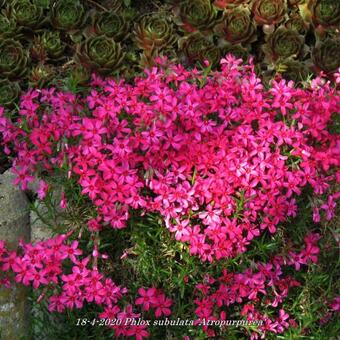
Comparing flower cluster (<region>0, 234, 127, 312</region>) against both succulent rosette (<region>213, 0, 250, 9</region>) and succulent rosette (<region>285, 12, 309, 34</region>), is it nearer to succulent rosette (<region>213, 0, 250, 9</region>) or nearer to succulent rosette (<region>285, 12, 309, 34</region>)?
succulent rosette (<region>213, 0, 250, 9</region>)

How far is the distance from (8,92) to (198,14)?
3.74ft

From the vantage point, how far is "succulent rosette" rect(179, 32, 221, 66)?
3.88 meters

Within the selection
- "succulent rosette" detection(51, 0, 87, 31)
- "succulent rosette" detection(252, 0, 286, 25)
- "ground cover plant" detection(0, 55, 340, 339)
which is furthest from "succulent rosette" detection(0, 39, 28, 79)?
"succulent rosette" detection(252, 0, 286, 25)

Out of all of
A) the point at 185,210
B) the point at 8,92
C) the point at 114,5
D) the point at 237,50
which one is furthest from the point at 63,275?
the point at 114,5

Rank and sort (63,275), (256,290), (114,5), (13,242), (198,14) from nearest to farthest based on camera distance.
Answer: (63,275)
(256,290)
(13,242)
(198,14)
(114,5)

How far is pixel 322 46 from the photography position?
3865 mm

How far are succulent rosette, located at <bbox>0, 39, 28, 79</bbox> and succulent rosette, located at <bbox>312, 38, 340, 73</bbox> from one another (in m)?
1.63

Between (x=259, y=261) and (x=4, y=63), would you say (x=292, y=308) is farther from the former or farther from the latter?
(x=4, y=63)

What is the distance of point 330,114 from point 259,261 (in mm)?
698

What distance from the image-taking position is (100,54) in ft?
12.5

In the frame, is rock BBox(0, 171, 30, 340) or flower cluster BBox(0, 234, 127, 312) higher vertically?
flower cluster BBox(0, 234, 127, 312)

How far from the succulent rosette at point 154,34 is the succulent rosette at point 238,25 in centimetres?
31

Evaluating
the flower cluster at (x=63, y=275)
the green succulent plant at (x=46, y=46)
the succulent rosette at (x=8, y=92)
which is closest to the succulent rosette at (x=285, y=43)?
the green succulent plant at (x=46, y=46)

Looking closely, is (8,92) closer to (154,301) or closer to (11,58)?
(11,58)
